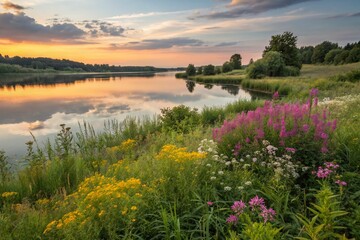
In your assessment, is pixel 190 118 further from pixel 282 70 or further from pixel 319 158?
pixel 282 70

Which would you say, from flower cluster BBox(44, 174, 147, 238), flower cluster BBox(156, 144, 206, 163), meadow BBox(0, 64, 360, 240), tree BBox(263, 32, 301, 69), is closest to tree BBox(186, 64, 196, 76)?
tree BBox(263, 32, 301, 69)

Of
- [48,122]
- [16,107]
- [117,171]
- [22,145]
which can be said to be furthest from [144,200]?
[16,107]

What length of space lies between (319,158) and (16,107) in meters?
22.0

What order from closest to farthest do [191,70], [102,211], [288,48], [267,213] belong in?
[267,213], [102,211], [288,48], [191,70]

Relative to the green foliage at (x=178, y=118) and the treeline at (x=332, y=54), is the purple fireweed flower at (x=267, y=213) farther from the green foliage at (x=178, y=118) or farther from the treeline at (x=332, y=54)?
the treeline at (x=332, y=54)

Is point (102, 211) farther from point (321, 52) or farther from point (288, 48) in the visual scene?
point (321, 52)

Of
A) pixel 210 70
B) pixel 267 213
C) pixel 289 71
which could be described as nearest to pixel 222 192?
pixel 267 213

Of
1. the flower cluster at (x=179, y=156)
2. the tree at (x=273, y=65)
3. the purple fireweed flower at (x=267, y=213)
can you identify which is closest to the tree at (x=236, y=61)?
the tree at (x=273, y=65)

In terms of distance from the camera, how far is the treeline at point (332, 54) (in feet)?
232

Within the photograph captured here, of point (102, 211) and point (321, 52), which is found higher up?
point (321, 52)

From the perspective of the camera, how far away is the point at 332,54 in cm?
8550

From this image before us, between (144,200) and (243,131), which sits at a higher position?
(243,131)

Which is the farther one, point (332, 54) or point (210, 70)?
point (210, 70)

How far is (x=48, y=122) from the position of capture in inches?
607
